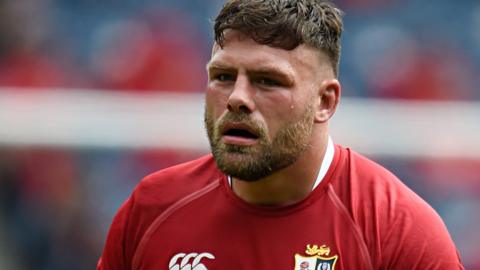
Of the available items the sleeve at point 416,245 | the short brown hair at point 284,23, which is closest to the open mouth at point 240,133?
the short brown hair at point 284,23

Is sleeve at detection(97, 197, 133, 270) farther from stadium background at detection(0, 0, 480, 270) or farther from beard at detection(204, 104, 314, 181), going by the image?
stadium background at detection(0, 0, 480, 270)

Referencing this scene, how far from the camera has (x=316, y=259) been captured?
287 centimetres

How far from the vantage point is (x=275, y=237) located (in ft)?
9.71

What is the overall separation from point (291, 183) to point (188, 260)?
40 cm

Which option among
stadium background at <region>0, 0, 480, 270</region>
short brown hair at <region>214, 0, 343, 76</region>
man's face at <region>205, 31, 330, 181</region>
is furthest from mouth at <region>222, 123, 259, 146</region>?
stadium background at <region>0, 0, 480, 270</region>

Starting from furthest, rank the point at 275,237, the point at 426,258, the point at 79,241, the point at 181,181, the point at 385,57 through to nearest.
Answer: the point at 385,57
the point at 79,241
the point at 181,181
the point at 275,237
the point at 426,258

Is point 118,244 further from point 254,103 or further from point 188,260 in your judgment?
point 254,103

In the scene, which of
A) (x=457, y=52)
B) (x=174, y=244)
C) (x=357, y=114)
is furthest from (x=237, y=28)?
(x=457, y=52)

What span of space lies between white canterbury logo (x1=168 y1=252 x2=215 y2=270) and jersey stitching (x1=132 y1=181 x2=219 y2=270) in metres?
0.11

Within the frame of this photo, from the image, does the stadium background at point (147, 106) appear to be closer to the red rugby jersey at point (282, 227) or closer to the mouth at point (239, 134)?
the red rugby jersey at point (282, 227)

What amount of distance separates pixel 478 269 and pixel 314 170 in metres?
3.43

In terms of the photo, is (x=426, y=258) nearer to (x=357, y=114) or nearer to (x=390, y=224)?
(x=390, y=224)

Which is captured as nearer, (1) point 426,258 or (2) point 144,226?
(1) point 426,258

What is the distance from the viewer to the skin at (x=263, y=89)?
2.82 metres
